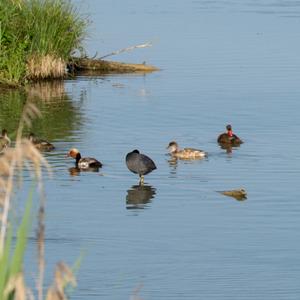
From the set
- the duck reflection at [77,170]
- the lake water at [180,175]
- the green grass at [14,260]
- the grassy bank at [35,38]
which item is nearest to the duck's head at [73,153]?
the lake water at [180,175]

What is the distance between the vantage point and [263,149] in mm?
19953

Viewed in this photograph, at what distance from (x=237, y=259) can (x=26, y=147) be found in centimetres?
835

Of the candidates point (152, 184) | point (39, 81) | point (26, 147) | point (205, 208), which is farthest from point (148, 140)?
point (26, 147)

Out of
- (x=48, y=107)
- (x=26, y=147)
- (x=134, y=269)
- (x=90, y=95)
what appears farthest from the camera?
(x=90, y=95)

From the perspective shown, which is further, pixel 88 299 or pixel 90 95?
pixel 90 95

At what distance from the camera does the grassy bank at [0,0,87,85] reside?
27156 mm

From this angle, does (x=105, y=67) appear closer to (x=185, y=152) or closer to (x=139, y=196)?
(x=185, y=152)

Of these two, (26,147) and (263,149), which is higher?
(26,147)

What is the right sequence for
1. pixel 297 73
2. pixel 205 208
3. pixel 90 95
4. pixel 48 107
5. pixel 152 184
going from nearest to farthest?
pixel 205 208 < pixel 152 184 < pixel 48 107 < pixel 90 95 < pixel 297 73

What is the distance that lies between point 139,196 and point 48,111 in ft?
28.2

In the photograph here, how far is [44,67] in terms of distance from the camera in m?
28.7

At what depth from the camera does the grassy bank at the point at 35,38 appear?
89.1ft

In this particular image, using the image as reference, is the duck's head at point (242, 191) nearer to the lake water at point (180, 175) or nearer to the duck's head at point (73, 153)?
the lake water at point (180, 175)

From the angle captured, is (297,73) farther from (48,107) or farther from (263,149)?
(263,149)
